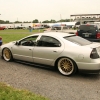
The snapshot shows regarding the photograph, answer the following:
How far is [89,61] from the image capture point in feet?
17.4

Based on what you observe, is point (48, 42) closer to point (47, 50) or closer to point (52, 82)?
point (47, 50)

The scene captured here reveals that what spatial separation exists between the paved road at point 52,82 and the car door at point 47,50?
428 millimetres

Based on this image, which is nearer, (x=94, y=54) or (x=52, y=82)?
(x=52, y=82)

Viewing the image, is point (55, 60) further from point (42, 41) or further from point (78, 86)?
point (78, 86)

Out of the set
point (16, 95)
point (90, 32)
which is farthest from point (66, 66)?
point (90, 32)

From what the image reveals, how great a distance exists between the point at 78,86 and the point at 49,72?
156 centimetres

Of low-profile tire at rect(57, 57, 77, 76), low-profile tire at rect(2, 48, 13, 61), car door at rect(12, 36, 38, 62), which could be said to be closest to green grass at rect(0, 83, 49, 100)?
low-profile tire at rect(57, 57, 77, 76)

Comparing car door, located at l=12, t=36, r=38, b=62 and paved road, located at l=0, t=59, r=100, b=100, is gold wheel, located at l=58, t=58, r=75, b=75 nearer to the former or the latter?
paved road, located at l=0, t=59, r=100, b=100

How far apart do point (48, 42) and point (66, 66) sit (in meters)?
1.13

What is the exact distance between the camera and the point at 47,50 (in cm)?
610

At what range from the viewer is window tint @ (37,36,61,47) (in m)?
6.06

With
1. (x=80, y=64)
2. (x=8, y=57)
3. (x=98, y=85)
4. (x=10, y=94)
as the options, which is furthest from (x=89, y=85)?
(x=8, y=57)

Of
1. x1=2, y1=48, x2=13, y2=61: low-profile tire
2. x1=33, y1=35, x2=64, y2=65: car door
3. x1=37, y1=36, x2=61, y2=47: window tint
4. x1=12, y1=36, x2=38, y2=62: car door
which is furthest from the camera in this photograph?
x1=2, y1=48, x2=13, y2=61: low-profile tire

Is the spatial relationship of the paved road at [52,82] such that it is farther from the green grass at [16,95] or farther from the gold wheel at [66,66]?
the green grass at [16,95]
